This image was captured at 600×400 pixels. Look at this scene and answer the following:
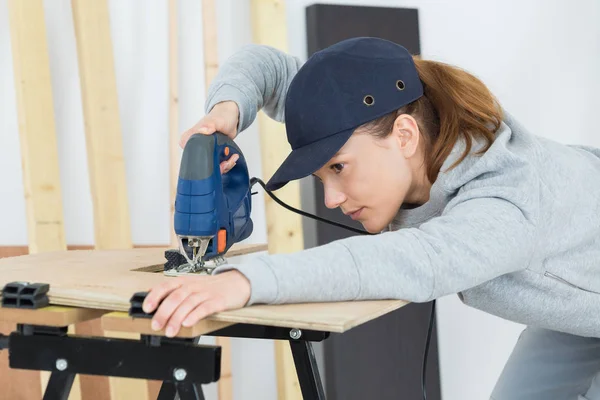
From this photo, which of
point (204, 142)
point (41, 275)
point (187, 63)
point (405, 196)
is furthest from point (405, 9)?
point (41, 275)

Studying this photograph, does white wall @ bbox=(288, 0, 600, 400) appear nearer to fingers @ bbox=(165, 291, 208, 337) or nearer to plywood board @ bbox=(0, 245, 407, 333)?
plywood board @ bbox=(0, 245, 407, 333)

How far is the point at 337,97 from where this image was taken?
126 cm

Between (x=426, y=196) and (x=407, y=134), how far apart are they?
145 mm

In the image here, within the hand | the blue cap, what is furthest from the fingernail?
the blue cap

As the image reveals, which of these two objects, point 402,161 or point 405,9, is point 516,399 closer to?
point 402,161

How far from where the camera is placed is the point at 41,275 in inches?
49.9

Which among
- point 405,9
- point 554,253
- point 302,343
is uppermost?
point 405,9

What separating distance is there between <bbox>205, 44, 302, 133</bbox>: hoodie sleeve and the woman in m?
0.05

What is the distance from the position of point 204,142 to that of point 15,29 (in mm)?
1110

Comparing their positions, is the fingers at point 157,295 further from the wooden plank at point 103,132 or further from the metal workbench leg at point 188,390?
the wooden plank at point 103,132

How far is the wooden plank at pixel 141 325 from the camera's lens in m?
0.97

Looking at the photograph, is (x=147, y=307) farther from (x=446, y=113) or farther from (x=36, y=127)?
(x=36, y=127)

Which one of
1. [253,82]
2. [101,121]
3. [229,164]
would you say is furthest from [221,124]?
[101,121]

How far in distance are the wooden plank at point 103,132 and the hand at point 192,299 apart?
1253 millimetres
